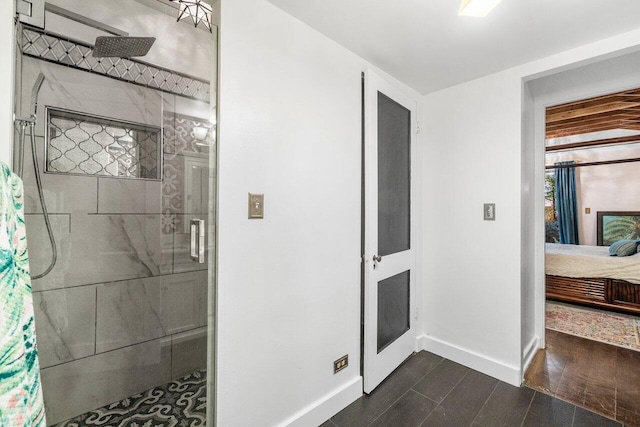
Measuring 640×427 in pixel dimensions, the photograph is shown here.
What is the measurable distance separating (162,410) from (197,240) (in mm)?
867

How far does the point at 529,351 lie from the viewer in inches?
98.3

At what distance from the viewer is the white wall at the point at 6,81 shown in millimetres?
818

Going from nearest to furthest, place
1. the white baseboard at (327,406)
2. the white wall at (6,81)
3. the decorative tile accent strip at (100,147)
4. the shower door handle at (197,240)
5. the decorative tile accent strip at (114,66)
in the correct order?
the white wall at (6,81) → the decorative tile accent strip at (114,66) → the decorative tile accent strip at (100,147) → the shower door handle at (197,240) → the white baseboard at (327,406)

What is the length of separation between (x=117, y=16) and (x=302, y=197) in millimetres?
1145

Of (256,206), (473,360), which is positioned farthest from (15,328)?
(473,360)

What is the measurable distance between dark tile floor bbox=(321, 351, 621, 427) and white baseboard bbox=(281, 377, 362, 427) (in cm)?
4

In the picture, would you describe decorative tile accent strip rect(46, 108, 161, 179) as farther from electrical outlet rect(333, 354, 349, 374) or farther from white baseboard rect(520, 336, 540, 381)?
white baseboard rect(520, 336, 540, 381)

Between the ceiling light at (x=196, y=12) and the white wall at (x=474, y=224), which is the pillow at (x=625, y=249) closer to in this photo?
the white wall at (x=474, y=224)

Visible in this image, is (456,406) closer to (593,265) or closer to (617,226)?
(593,265)

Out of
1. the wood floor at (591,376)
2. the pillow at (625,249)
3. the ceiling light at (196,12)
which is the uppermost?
the ceiling light at (196,12)

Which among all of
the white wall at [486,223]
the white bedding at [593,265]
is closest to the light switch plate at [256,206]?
the white wall at [486,223]

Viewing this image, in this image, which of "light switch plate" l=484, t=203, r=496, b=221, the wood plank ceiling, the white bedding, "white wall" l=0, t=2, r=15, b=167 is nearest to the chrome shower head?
"white wall" l=0, t=2, r=15, b=167

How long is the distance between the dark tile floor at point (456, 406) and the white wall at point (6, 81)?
1.98 metres

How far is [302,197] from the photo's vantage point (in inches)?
65.7
